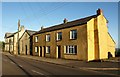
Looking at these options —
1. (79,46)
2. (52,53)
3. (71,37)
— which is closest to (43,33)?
(52,53)

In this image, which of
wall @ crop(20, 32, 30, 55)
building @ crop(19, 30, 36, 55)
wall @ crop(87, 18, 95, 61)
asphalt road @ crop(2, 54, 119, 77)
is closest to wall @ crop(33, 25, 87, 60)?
wall @ crop(87, 18, 95, 61)

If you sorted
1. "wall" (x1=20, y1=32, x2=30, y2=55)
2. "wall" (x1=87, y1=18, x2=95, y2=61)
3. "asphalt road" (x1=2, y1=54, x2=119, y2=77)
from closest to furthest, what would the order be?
"asphalt road" (x1=2, y1=54, x2=119, y2=77) < "wall" (x1=87, y1=18, x2=95, y2=61) < "wall" (x1=20, y1=32, x2=30, y2=55)

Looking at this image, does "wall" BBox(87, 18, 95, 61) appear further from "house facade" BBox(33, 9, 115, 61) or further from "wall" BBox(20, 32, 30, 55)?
"wall" BBox(20, 32, 30, 55)

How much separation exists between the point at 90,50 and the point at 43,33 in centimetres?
1571

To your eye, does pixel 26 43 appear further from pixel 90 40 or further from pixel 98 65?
pixel 98 65

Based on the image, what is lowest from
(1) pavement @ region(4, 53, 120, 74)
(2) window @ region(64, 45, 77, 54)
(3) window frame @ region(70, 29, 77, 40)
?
(1) pavement @ region(4, 53, 120, 74)

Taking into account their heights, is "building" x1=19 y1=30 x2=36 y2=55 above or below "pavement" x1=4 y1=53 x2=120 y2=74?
above

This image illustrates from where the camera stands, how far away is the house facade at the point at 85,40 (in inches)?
1113

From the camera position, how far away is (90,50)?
28.1 m

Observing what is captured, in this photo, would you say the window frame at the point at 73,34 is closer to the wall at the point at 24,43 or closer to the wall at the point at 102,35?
the wall at the point at 102,35

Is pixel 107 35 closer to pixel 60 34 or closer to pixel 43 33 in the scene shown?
pixel 60 34

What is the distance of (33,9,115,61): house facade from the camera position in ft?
92.8

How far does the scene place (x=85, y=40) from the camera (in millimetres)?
28109

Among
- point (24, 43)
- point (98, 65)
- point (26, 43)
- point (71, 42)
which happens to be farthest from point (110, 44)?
point (24, 43)
